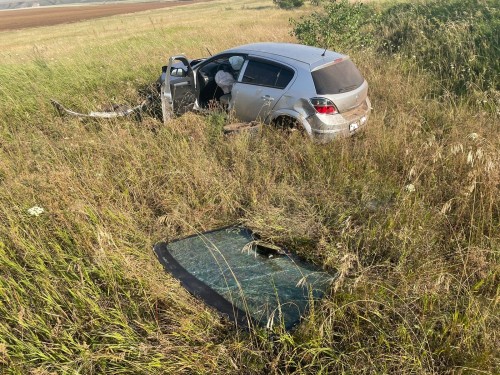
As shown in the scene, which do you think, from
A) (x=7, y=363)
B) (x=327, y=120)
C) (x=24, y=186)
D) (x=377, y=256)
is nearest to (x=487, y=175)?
(x=377, y=256)

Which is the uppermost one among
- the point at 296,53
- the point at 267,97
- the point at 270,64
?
the point at 296,53

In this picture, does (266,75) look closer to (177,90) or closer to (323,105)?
(323,105)

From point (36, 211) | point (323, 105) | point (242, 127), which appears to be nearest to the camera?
point (36, 211)

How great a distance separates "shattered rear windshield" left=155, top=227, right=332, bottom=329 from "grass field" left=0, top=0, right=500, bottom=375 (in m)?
0.13

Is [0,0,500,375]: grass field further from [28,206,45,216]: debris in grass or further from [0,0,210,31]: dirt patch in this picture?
[0,0,210,31]: dirt patch

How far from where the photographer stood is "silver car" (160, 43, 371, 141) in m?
4.68

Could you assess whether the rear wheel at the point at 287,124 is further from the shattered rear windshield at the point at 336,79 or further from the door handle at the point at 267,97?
the shattered rear windshield at the point at 336,79

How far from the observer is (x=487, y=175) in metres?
3.06

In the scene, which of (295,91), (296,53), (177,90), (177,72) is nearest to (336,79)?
(295,91)

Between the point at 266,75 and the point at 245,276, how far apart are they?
331cm

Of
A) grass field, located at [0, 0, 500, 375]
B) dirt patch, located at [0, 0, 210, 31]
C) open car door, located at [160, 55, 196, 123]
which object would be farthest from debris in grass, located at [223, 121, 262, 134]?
dirt patch, located at [0, 0, 210, 31]

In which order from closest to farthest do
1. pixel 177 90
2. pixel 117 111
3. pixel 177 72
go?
pixel 177 90 < pixel 177 72 < pixel 117 111

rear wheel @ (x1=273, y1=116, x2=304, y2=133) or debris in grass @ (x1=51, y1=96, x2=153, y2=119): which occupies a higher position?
debris in grass @ (x1=51, y1=96, x2=153, y2=119)

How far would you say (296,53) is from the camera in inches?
199
